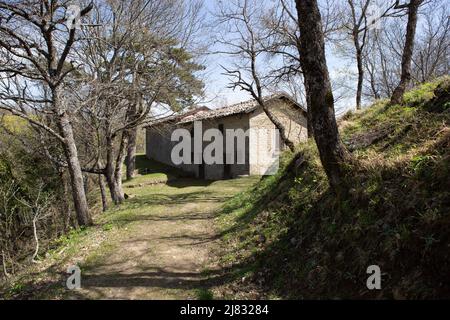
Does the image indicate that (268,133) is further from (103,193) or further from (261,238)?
(261,238)

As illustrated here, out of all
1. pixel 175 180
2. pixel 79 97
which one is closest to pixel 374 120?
pixel 79 97

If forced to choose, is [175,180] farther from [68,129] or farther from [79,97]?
[68,129]

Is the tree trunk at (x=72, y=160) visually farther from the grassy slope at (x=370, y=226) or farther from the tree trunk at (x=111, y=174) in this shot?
the grassy slope at (x=370, y=226)

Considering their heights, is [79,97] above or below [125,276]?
above

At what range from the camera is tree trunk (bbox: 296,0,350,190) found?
518cm

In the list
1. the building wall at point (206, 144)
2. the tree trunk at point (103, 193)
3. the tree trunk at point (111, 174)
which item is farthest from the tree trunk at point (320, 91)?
the tree trunk at point (103, 193)

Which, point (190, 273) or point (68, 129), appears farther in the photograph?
point (68, 129)

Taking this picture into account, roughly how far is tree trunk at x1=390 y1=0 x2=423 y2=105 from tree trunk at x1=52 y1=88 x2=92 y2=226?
29.2 feet

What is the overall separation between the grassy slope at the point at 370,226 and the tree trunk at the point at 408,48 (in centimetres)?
96

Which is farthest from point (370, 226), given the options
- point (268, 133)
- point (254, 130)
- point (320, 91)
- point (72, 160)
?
point (268, 133)

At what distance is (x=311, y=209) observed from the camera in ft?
19.9

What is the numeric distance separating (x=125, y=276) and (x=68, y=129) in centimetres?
530

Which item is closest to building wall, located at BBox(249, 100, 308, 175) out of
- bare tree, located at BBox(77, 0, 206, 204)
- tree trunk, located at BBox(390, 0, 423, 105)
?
bare tree, located at BBox(77, 0, 206, 204)

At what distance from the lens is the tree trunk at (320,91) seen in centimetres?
518
